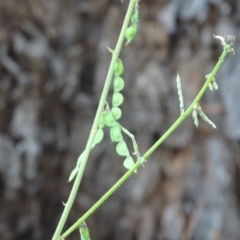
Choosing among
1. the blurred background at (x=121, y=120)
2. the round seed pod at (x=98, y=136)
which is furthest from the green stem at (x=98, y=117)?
the blurred background at (x=121, y=120)

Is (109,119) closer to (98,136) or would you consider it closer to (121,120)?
(98,136)

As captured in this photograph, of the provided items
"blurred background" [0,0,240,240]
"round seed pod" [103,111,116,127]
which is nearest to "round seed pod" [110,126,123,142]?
"round seed pod" [103,111,116,127]

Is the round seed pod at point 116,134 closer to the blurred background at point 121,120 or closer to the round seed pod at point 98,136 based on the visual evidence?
the round seed pod at point 98,136

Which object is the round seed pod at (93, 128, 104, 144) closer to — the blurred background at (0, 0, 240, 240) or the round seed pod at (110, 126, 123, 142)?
the round seed pod at (110, 126, 123, 142)

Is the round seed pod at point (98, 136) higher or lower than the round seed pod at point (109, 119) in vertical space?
lower

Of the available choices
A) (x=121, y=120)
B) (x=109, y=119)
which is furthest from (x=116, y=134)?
(x=121, y=120)
